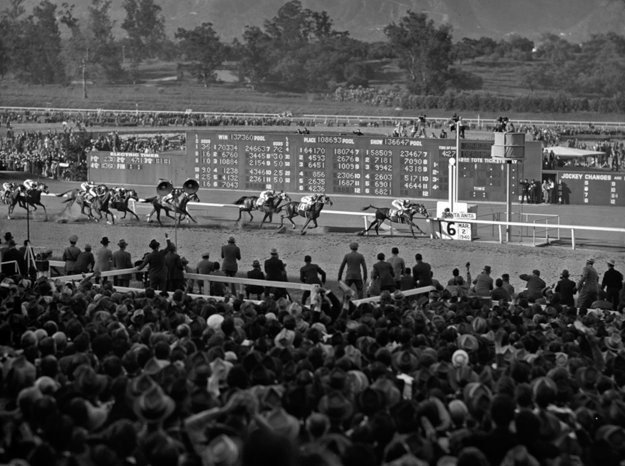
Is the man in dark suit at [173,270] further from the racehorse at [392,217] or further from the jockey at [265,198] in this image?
the jockey at [265,198]

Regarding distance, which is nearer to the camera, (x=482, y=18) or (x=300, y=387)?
(x=300, y=387)

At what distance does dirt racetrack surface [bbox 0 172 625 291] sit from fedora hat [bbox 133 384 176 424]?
1157 cm

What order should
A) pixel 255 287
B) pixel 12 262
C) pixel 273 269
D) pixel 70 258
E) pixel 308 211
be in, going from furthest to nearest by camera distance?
pixel 308 211 < pixel 70 258 < pixel 12 262 < pixel 273 269 < pixel 255 287

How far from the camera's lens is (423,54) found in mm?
82125

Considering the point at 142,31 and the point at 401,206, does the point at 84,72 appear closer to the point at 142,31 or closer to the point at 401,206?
the point at 142,31

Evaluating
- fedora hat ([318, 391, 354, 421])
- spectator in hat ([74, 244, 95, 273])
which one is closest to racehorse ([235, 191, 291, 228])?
spectator in hat ([74, 244, 95, 273])

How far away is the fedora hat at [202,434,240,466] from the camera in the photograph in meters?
5.04

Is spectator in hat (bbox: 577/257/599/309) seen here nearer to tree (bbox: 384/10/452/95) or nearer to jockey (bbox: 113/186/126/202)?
jockey (bbox: 113/186/126/202)

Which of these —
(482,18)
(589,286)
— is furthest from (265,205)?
(482,18)

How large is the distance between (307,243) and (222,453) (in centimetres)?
Result: 1612

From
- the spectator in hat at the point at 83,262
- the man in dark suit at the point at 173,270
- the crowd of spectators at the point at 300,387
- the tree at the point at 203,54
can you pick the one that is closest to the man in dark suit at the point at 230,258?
the spectator in hat at the point at 83,262

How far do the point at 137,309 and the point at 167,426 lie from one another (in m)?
4.09

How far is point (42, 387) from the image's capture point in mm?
6566

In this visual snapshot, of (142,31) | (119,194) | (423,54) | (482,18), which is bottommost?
(119,194)
